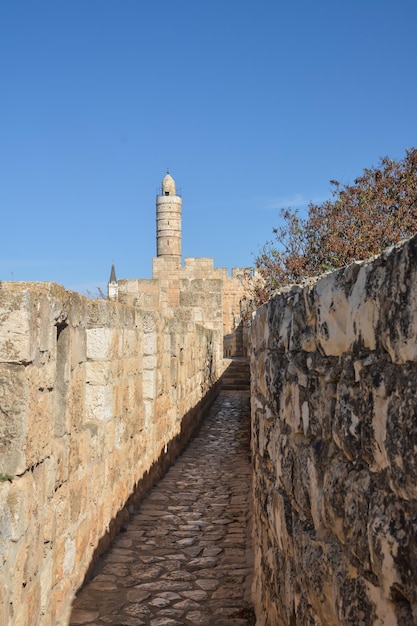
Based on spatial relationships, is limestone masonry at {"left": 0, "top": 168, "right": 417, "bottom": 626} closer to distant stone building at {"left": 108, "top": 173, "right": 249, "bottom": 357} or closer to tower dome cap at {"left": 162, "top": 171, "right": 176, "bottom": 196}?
distant stone building at {"left": 108, "top": 173, "right": 249, "bottom": 357}

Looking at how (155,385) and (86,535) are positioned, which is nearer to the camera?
(86,535)

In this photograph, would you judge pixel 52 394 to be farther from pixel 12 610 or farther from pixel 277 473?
pixel 277 473

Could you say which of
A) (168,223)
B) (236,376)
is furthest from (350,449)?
(168,223)

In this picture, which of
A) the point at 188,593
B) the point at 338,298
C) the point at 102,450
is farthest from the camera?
the point at 102,450

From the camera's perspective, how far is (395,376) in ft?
4.34

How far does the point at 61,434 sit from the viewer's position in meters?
3.46

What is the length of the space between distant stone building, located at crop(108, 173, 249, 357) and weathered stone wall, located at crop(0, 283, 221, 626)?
27.1 feet

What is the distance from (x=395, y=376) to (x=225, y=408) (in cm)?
1228

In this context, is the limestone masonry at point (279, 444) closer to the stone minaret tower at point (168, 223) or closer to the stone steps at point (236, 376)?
the stone steps at point (236, 376)

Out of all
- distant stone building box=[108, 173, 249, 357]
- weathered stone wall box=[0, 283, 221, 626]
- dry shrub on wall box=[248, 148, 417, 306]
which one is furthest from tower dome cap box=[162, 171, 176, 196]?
weathered stone wall box=[0, 283, 221, 626]

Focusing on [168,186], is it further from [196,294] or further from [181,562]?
[181,562]

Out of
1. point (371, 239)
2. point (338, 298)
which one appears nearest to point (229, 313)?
point (371, 239)

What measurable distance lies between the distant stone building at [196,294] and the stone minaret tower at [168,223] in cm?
2811

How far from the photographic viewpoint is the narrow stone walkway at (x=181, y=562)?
366cm
